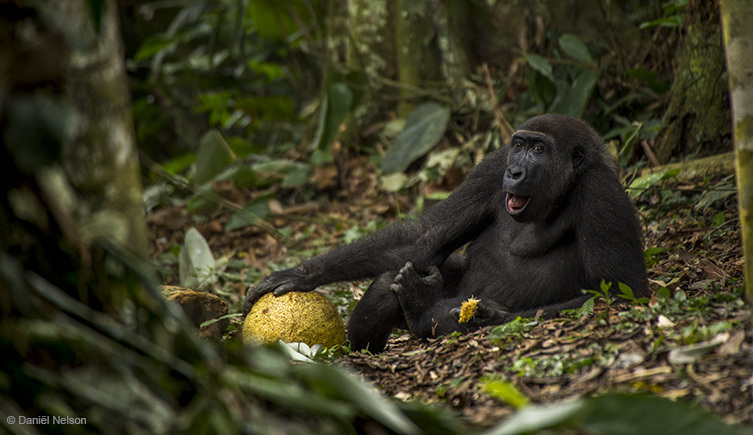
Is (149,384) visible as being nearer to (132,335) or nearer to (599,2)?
(132,335)

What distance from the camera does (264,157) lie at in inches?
347

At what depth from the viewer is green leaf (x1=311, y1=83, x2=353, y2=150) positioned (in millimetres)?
7336

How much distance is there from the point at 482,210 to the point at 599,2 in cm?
Answer: 425

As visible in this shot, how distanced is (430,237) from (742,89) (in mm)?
2406

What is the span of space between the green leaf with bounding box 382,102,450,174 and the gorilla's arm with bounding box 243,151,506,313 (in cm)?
248

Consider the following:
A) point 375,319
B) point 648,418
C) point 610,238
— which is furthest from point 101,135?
point 610,238

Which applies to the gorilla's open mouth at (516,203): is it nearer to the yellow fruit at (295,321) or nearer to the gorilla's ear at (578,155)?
the gorilla's ear at (578,155)

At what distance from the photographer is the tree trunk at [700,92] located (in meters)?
6.02

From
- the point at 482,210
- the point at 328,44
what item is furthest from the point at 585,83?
the point at 328,44

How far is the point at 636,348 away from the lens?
117 inches

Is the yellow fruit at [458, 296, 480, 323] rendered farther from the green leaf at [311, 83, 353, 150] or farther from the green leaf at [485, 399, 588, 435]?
the green leaf at [311, 83, 353, 150]

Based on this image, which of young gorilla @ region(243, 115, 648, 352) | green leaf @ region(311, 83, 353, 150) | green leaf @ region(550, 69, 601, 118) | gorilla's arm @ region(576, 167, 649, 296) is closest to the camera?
gorilla's arm @ region(576, 167, 649, 296)

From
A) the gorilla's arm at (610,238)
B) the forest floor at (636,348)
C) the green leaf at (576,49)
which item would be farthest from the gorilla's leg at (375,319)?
the green leaf at (576,49)

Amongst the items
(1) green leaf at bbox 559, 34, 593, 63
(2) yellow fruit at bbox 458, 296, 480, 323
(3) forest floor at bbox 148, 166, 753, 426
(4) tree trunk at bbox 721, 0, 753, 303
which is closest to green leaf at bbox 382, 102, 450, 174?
(1) green leaf at bbox 559, 34, 593, 63
